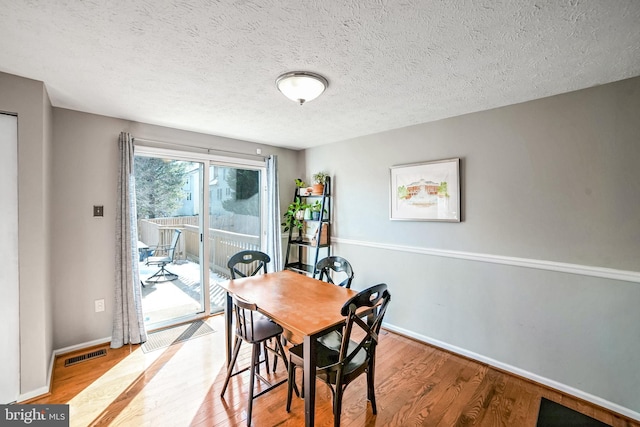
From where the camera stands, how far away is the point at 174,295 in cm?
355

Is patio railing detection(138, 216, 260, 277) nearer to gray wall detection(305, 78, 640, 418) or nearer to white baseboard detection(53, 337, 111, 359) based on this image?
white baseboard detection(53, 337, 111, 359)

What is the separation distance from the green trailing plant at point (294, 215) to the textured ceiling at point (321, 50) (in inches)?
71.6

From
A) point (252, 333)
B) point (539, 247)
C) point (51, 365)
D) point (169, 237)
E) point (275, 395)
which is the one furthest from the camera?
point (169, 237)

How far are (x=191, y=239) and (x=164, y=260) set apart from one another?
0.40 metres

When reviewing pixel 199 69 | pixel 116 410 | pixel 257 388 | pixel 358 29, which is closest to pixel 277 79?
pixel 199 69

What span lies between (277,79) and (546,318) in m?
2.86

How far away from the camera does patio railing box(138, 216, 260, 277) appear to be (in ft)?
10.6

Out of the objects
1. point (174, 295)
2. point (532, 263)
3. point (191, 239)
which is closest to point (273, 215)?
point (191, 239)

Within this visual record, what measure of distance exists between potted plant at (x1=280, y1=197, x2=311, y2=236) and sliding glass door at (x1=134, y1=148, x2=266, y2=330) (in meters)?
0.67

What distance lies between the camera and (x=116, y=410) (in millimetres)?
1952

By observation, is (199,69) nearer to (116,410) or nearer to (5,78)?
(5,78)

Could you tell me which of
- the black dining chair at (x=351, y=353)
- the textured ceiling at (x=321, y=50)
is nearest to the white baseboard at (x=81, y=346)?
the black dining chair at (x=351, y=353)

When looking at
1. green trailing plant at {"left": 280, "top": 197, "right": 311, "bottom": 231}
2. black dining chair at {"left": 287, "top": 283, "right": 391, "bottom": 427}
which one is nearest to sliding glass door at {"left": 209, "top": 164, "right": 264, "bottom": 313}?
green trailing plant at {"left": 280, "top": 197, "right": 311, "bottom": 231}

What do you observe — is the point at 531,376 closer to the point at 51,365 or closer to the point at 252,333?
the point at 252,333
